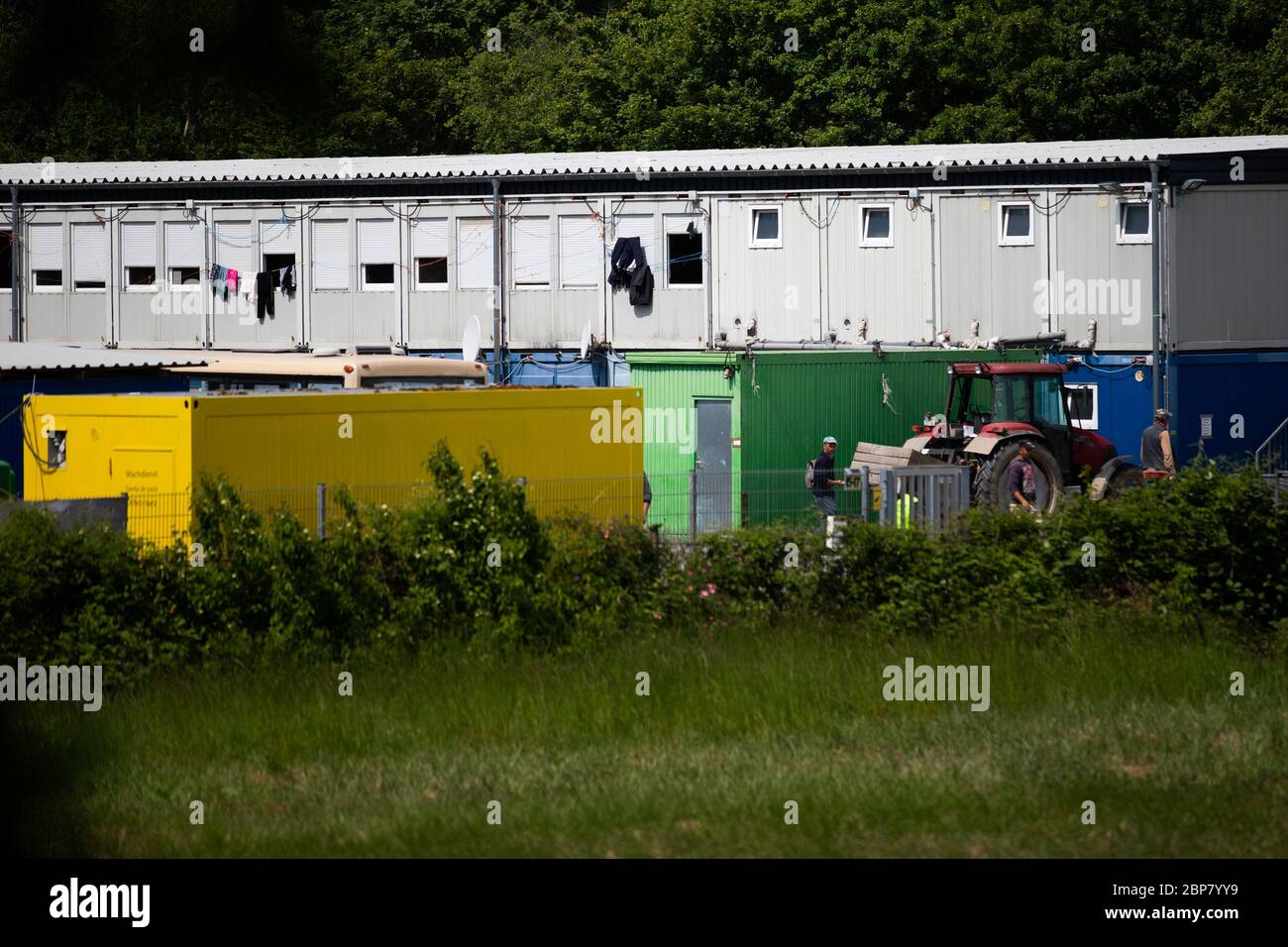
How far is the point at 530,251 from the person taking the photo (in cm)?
3238

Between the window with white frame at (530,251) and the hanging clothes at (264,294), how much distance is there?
5114mm

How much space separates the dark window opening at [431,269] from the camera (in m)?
33.0

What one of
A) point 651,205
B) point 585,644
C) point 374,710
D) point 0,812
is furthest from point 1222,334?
point 0,812


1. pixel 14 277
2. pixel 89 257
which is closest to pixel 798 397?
pixel 89 257

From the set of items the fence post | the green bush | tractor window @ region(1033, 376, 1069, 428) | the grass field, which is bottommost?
the grass field

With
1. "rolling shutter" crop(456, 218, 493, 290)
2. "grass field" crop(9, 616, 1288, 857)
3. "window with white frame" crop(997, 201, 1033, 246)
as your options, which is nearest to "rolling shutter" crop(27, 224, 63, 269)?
"rolling shutter" crop(456, 218, 493, 290)

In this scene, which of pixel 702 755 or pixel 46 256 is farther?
pixel 46 256

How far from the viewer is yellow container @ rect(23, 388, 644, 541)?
51.4 feet

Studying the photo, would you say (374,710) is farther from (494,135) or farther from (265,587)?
(494,135)

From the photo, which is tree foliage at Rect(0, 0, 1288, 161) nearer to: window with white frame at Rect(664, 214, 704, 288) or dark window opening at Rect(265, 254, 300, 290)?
window with white frame at Rect(664, 214, 704, 288)

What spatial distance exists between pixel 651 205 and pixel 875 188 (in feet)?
→ 13.9

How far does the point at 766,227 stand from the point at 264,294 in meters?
10.3

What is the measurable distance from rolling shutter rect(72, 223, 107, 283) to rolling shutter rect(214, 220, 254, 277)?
252cm

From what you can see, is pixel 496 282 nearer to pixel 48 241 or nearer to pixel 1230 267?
pixel 48 241
